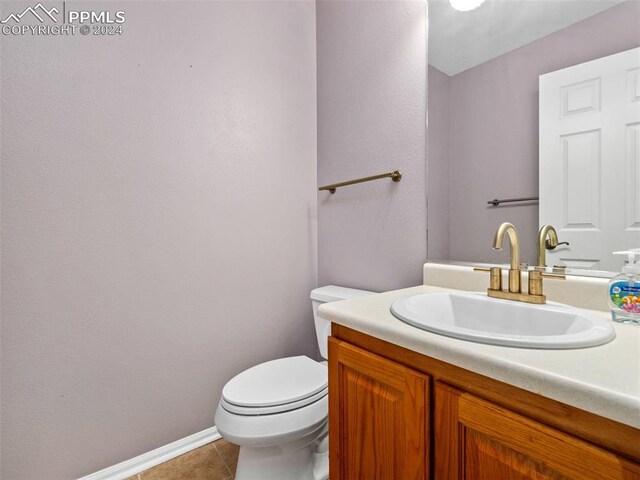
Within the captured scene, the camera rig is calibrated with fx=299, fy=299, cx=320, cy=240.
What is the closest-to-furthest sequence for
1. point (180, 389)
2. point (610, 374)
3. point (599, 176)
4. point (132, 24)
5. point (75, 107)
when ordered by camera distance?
point (610, 374), point (599, 176), point (75, 107), point (132, 24), point (180, 389)

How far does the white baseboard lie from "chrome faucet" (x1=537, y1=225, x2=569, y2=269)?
59.4 inches

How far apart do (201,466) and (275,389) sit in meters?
0.55

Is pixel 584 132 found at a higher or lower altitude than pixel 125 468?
higher

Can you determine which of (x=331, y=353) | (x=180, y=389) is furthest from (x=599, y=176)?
(x=180, y=389)

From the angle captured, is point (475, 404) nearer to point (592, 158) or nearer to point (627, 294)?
point (627, 294)

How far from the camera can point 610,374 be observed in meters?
0.44

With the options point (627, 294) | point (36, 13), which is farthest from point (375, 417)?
point (36, 13)

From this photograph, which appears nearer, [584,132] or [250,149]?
[584,132]

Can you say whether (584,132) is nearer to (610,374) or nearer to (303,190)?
(610,374)

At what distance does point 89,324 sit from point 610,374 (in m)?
1.46

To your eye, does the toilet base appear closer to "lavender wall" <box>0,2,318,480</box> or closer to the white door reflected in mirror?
"lavender wall" <box>0,2,318,480</box>

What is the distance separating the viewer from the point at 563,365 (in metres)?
0.46

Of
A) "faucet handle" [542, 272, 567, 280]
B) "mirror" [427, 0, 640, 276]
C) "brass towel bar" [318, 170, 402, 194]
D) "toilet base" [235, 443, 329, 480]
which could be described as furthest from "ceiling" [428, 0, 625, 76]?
"toilet base" [235, 443, 329, 480]

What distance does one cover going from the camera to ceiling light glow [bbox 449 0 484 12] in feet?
3.58
